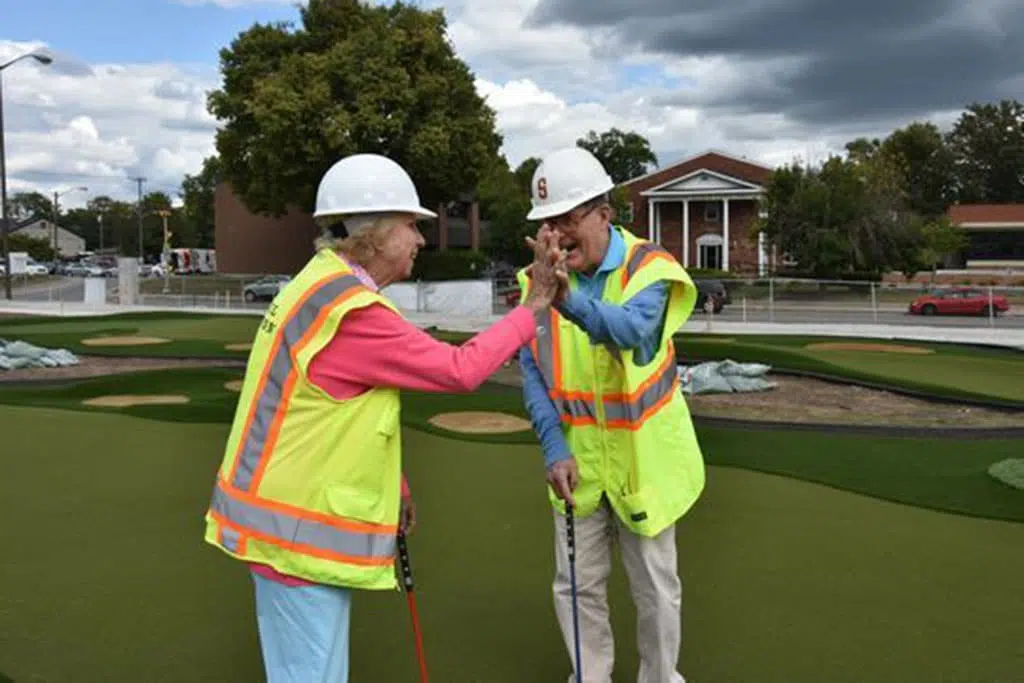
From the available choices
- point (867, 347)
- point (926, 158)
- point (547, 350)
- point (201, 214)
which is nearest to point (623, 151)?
point (926, 158)

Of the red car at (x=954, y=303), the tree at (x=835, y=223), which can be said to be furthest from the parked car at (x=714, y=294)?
the tree at (x=835, y=223)

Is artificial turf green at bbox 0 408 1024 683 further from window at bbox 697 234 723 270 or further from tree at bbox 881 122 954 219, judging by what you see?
tree at bbox 881 122 954 219

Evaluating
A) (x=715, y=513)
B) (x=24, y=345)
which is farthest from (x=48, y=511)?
(x=24, y=345)

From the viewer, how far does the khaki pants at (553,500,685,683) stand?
3361mm

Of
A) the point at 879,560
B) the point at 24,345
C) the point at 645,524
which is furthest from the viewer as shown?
the point at 24,345

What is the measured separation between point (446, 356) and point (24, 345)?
16443 millimetres

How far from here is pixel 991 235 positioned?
5869 centimetres

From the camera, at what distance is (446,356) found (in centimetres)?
254

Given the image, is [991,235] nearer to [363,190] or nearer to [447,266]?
[447,266]

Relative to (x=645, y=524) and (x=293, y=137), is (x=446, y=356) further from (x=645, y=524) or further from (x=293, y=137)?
(x=293, y=137)

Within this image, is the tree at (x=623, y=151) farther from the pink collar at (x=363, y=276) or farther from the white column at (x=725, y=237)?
the pink collar at (x=363, y=276)

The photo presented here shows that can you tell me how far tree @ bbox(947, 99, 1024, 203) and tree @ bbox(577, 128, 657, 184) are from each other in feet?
84.0

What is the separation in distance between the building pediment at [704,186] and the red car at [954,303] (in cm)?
2349

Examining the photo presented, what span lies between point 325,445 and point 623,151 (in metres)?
83.0
